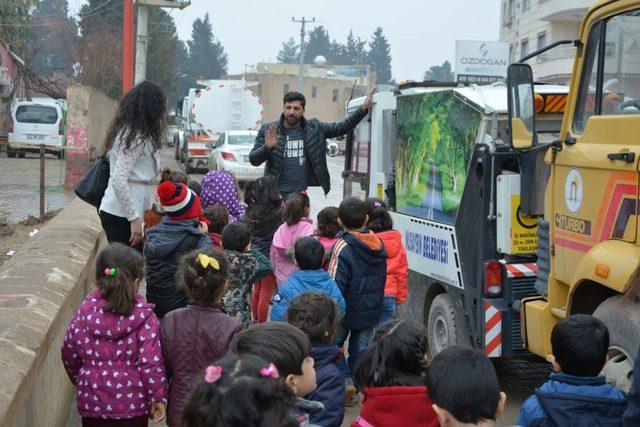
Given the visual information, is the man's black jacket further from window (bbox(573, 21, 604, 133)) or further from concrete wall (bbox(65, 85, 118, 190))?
concrete wall (bbox(65, 85, 118, 190))

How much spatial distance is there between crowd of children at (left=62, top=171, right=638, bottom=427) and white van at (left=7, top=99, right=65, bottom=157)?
85.9ft

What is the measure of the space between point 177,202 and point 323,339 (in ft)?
6.17

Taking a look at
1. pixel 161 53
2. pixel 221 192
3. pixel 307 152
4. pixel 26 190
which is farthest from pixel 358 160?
pixel 161 53

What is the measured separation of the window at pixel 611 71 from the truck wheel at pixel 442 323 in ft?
6.77

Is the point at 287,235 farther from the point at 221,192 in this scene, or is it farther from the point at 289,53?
the point at 289,53

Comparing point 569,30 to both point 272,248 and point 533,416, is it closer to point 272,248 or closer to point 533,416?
point 272,248

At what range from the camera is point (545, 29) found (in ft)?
151

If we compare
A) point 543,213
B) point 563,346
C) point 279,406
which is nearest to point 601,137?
point 543,213

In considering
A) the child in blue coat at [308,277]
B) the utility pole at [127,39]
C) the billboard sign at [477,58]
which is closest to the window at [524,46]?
the billboard sign at [477,58]

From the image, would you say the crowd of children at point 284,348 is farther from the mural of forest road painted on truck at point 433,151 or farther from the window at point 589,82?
the window at point 589,82

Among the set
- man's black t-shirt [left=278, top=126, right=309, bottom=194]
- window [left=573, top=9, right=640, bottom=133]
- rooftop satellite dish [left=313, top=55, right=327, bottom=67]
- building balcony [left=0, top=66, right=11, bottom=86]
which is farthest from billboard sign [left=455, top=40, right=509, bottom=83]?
rooftop satellite dish [left=313, top=55, right=327, bottom=67]

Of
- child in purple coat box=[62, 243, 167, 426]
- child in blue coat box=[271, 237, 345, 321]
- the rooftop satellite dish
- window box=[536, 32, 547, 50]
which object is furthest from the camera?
the rooftop satellite dish

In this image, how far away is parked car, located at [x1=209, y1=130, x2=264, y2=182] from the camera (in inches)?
947

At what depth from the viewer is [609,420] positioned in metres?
3.33
